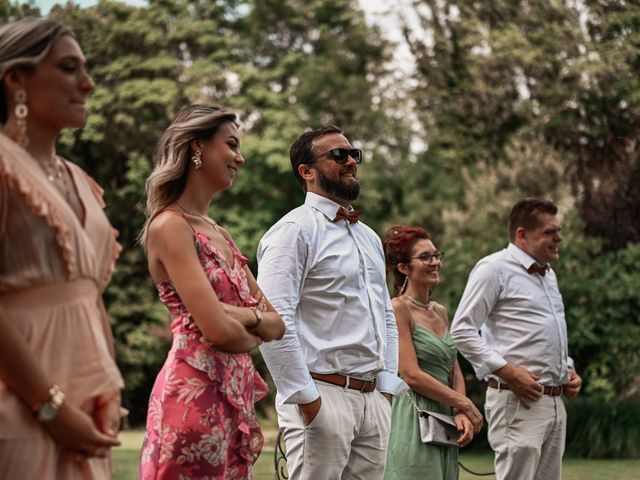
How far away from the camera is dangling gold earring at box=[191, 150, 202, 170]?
4.14 meters

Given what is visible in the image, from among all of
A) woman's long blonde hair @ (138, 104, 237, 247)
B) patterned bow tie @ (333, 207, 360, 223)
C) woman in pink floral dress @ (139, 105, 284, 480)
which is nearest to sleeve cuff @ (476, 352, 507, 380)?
patterned bow tie @ (333, 207, 360, 223)

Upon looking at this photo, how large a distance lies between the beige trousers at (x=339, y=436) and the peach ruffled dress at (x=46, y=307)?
228cm

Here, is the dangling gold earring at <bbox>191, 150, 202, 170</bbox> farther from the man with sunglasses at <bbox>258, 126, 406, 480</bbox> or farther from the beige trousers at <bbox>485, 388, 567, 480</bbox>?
the beige trousers at <bbox>485, 388, 567, 480</bbox>

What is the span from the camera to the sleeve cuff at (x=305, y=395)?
5.01 meters

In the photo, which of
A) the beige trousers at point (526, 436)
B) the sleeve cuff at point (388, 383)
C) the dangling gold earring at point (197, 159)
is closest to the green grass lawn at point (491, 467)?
the beige trousers at point (526, 436)

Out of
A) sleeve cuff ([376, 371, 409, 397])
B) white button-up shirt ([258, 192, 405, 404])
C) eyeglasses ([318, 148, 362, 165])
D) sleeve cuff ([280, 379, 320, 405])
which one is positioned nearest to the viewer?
sleeve cuff ([280, 379, 320, 405])

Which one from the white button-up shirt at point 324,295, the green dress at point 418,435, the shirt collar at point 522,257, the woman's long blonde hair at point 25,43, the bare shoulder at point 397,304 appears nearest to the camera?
the woman's long blonde hair at point 25,43

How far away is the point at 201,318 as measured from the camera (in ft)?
12.4

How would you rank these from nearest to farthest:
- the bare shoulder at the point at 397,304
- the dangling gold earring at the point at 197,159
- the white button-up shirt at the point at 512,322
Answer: the dangling gold earring at the point at 197,159 < the bare shoulder at the point at 397,304 < the white button-up shirt at the point at 512,322

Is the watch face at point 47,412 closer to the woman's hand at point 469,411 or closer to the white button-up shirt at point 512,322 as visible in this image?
the woman's hand at point 469,411

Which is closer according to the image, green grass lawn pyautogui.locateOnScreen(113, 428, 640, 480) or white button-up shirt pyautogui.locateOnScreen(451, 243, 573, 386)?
white button-up shirt pyautogui.locateOnScreen(451, 243, 573, 386)

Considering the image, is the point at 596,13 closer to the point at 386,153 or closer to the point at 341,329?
the point at 386,153

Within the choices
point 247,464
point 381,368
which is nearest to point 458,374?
point 381,368

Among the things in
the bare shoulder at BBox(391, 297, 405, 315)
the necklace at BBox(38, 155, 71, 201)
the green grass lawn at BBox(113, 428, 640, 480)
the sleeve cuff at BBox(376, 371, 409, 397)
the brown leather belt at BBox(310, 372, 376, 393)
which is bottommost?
the green grass lawn at BBox(113, 428, 640, 480)
